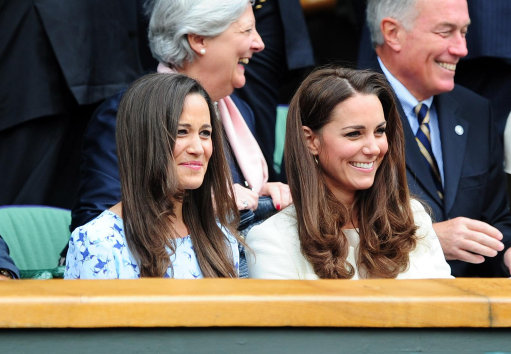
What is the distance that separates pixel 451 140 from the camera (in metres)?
4.00

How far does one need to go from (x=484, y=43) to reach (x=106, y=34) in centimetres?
159

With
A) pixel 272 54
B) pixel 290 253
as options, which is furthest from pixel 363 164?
pixel 272 54

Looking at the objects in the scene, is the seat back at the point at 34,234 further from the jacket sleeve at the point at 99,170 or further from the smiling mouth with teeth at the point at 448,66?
the smiling mouth with teeth at the point at 448,66

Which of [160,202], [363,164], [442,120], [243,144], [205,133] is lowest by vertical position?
[442,120]

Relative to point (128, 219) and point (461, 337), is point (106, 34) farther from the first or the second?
point (461, 337)

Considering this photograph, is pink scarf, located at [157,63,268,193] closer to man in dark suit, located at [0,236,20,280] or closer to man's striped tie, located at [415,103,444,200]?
man's striped tie, located at [415,103,444,200]

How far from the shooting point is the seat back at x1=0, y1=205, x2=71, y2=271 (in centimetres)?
354

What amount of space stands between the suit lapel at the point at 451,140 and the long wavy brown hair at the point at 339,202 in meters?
0.70

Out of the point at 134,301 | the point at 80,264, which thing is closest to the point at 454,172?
the point at 80,264

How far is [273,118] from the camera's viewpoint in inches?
174

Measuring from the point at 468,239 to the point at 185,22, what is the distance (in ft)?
4.01

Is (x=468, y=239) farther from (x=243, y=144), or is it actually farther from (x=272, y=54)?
(x=272, y=54)

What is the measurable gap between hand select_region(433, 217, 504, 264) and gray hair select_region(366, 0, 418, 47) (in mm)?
1026

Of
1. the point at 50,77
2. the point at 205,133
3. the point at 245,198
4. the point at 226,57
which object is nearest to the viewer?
the point at 205,133
